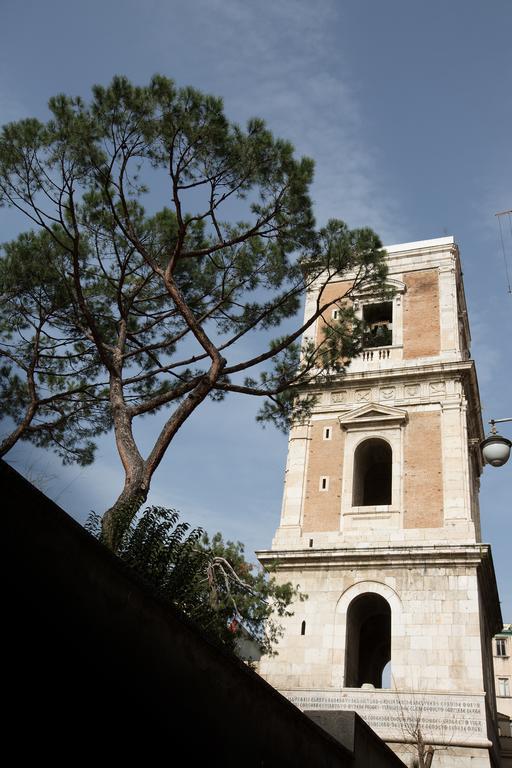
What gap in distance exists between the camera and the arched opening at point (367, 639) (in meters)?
16.5

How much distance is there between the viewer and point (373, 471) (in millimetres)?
21156

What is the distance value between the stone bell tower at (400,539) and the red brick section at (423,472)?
0.03 m

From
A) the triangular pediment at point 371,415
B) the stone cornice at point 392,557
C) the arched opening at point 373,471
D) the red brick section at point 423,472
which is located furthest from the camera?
the arched opening at point 373,471

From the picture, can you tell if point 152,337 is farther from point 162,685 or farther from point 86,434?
point 162,685

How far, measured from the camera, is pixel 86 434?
14250 millimetres

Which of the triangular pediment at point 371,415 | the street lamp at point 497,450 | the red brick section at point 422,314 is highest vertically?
the red brick section at point 422,314

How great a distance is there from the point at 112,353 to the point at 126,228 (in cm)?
219

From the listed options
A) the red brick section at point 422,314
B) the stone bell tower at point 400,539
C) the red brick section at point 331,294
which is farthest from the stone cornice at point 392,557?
the red brick section at point 331,294

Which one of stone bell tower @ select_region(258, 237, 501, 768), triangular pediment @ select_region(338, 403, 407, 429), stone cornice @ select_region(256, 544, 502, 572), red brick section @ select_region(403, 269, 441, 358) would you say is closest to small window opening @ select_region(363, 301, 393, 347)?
stone bell tower @ select_region(258, 237, 501, 768)

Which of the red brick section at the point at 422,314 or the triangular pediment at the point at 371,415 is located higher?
the red brick section at the point at 422,314

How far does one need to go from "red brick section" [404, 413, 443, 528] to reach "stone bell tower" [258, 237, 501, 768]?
0.03 meters

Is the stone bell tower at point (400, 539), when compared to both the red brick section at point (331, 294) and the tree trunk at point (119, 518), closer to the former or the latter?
the red brick section at point (331, 294)

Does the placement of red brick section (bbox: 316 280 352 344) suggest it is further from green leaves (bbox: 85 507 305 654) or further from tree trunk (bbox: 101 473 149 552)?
tree trunk (bbox: 101 473 149 552)

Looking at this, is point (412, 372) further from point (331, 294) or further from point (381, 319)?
point (331, 294)
